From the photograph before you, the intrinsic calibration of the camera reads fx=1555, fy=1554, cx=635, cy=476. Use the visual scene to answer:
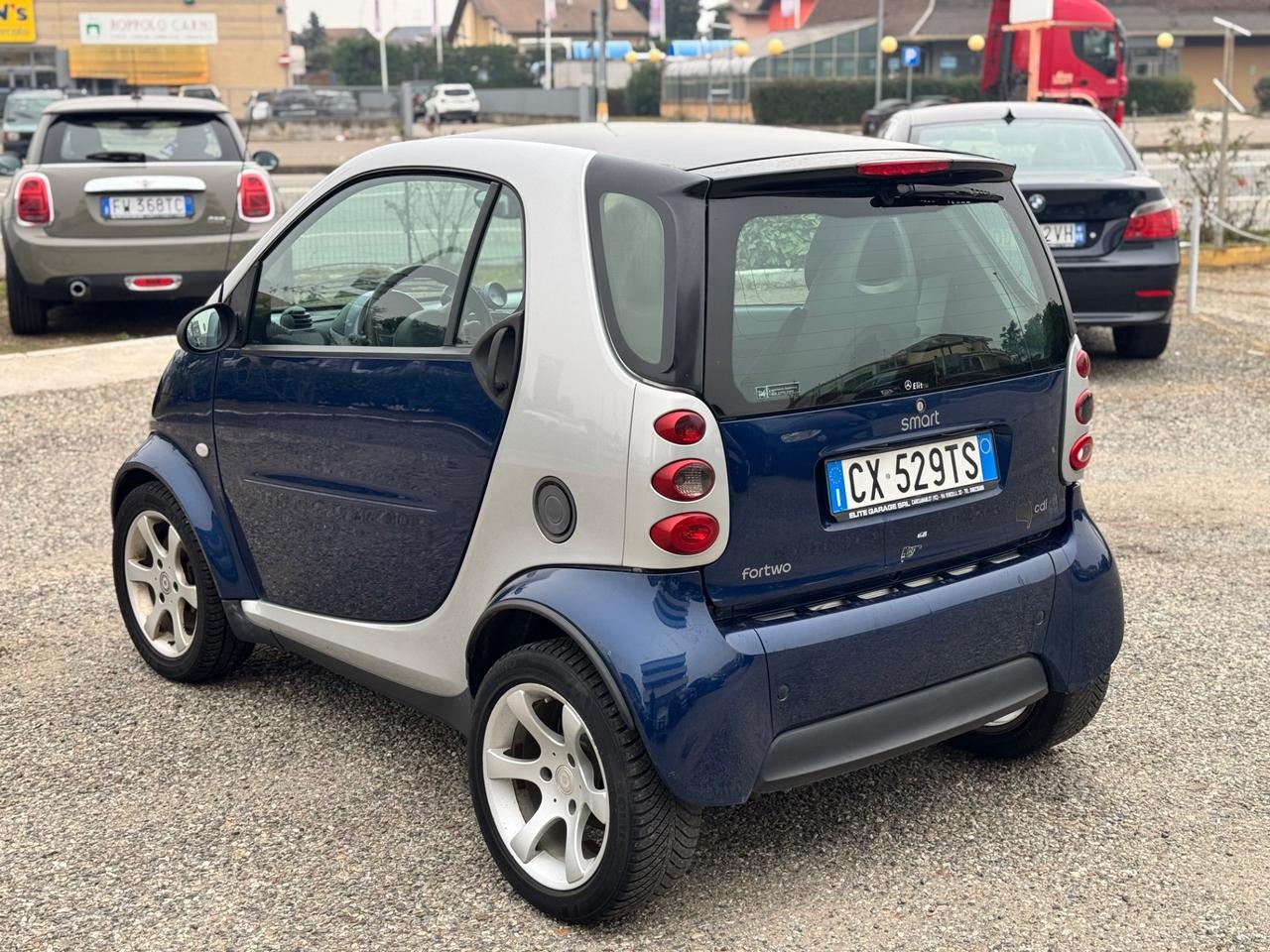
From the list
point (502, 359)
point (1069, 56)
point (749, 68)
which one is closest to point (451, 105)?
point (749, 68)

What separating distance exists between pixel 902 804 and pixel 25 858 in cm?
216

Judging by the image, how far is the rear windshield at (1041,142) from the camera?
32.1 feet

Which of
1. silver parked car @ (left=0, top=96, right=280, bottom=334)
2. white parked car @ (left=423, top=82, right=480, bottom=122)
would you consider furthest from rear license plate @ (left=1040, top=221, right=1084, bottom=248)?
white parked car @ (left=423, top=82, right=480, bottom=122)

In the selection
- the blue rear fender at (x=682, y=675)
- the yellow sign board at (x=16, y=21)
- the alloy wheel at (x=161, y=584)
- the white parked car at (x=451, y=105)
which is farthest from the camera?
the yellow sign board at (x=16, y=21)

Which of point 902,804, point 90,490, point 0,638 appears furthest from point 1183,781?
point 90,490

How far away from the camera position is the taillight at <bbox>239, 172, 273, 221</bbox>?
11164mm

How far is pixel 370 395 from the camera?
3.84 metres

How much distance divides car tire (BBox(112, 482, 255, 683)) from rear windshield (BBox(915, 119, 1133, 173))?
20.5 ft

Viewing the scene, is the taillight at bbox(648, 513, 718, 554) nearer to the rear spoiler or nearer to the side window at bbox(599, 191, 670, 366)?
the side window at bbox(599, 191, 670, 366)

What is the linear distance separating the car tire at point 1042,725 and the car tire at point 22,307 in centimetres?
881

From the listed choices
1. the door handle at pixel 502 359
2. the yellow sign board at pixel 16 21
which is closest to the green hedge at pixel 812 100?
the yellow sign board at pixel 16 21

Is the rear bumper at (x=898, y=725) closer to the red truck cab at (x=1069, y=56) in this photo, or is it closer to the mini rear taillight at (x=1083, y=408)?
the mini rear taillight at (x=1083, y=408)

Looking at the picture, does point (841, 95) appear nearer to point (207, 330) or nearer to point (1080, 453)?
point (207, 330)

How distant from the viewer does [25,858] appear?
3.72 m
